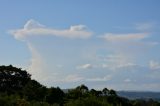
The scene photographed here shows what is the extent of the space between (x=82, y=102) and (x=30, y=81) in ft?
150

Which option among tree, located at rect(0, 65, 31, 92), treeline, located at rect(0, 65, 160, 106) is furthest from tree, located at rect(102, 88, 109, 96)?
tree, located at rect(0, 65, 31, 92)

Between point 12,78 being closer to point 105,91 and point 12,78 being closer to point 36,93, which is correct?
point 36,93

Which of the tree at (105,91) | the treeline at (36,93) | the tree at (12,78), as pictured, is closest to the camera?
the treeline at (36,93)

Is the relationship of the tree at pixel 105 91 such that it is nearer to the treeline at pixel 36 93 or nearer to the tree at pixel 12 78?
the treeline at pixel 36 93

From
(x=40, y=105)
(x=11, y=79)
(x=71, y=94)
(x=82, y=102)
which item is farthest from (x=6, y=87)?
(x=82, y=102)

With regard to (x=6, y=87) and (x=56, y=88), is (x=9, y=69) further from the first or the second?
(x=56, y=88)

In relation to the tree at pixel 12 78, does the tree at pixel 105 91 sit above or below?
below

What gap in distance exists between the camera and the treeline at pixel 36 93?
177 feet

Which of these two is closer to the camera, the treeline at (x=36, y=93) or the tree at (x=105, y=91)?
the treeline at (x=36, y=93)

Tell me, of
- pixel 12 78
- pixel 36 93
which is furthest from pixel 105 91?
pixel 12 78

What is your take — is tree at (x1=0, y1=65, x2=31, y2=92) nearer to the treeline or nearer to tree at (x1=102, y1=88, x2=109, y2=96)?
the treeline

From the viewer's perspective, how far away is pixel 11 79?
89500mm

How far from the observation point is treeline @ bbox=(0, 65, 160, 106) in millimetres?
53906

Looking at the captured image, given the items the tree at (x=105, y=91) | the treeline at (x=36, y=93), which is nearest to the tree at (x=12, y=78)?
the treeline at (x=36, y=93)
